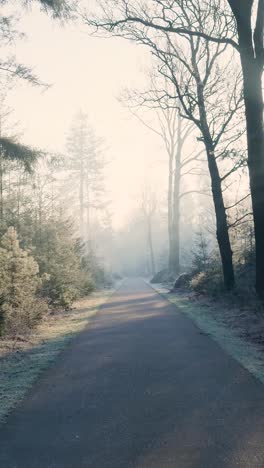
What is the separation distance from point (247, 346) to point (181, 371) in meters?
2.11

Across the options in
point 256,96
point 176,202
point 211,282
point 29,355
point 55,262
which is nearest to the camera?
point 29,355

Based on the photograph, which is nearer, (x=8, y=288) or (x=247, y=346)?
(x=247, y=346)

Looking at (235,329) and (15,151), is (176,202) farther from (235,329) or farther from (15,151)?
(235,329)

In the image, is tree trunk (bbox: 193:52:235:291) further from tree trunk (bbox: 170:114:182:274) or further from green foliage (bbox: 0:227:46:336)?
tree trunk (bbox: 170:114:182:274)

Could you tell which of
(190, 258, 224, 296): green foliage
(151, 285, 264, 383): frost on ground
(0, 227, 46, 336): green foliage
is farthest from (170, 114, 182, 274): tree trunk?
(0, 227, 46, 336): green foliage

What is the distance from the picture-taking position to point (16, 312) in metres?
10.3

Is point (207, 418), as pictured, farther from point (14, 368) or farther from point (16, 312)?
point (16, 312)

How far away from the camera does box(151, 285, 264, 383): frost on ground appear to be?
6754 millimetres

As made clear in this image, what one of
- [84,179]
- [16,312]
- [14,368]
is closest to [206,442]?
[14,368]

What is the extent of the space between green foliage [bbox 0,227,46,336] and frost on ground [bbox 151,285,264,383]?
4266mm

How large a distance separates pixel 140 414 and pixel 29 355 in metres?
3.97

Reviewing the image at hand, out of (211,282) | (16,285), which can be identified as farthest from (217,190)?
(16,285)

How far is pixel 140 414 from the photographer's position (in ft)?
14.6

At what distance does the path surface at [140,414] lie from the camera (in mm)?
3490
